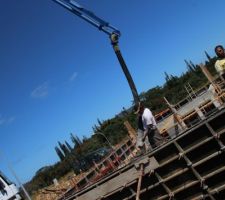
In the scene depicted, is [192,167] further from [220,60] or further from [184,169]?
[220,60]

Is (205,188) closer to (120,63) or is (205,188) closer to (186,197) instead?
(186,197)

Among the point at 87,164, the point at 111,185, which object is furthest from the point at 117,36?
the point at 111,185

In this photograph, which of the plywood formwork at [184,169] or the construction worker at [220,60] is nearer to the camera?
the plywood formwork at [184,169]

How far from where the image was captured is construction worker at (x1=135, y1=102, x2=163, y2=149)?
13.6 meters

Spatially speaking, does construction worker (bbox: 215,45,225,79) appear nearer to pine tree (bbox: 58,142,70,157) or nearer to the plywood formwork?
the plywood formwork

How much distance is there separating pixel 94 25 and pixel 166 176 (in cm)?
1680

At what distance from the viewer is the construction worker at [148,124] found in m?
13.6

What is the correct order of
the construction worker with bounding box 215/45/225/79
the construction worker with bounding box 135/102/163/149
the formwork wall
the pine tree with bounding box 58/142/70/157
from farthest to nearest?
the pine tree with bounding box 58/142/70/157 → the construction worker with bounding box 135/102/163/149 → the construction worker with bounding box 215/45/225/79 → the formwork wall

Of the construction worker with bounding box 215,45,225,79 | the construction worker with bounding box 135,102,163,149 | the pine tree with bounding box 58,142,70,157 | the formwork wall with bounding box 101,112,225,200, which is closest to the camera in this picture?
the formwork wall with bounding box 101,112,225,200

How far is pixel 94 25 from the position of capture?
27.9 m

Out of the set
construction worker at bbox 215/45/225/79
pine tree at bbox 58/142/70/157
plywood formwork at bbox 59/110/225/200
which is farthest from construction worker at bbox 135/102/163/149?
pine tree at bbox 58/142/70/157

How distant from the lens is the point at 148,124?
1361 cm

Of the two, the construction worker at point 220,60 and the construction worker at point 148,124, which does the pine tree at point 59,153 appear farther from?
the construction worker at point 220,60

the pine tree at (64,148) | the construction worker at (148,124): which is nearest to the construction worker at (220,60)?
the construction worker at (148,124)
